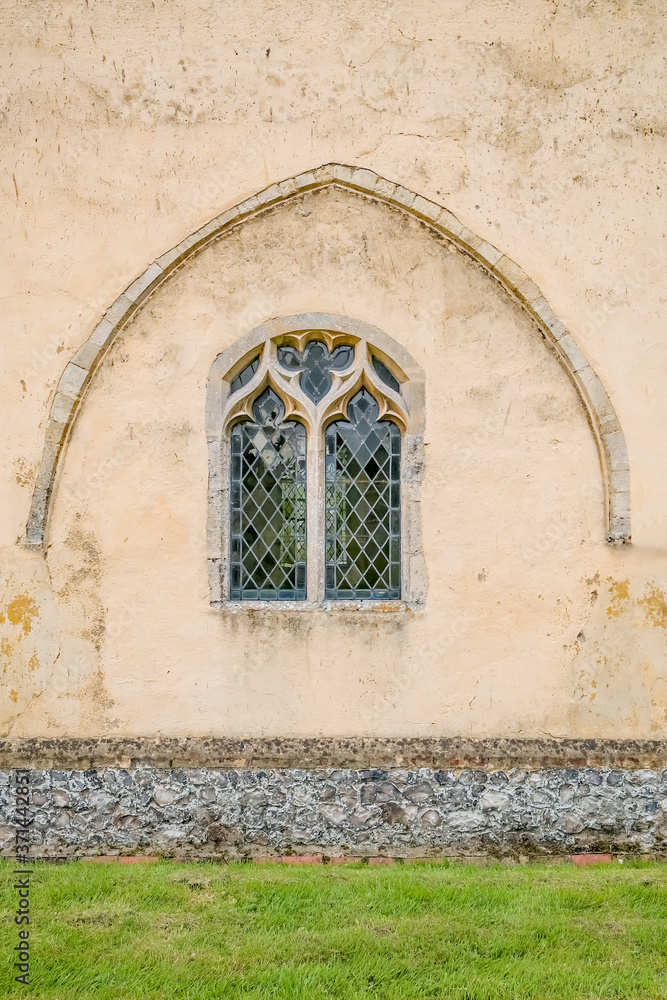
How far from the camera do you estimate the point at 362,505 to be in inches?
236

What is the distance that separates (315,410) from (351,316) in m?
0.72

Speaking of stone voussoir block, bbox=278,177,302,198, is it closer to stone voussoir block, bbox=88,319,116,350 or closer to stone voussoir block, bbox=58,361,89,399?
stone voussoir block, bbox=88,319,116,350

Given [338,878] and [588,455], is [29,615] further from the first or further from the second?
[588,455]

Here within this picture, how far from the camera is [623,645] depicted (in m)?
5.69

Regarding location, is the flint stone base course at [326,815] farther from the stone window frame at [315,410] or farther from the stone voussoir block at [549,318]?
the stone voussoir block at [549,318]

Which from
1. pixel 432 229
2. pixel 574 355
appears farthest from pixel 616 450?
pixel 432 229

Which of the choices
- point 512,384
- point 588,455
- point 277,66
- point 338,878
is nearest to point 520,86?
point 277,66

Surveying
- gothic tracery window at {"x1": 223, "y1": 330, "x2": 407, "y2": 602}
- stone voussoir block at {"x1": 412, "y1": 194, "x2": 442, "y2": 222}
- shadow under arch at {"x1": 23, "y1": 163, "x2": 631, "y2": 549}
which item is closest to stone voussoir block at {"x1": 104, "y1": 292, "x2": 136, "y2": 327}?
shadow under arch at {"x1": 23, "y1": 163, "x2": 631, "y2": 549}

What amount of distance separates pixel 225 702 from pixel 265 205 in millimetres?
3527

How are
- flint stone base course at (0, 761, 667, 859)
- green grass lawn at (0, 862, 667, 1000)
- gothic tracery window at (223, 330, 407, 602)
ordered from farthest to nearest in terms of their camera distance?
gothic tracery window at (223, 330, 407, 602)
flint stone base course at (0, 761, 667, 859)
green grass lawn at (0, 862, 667, 1000)

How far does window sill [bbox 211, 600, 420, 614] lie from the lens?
5.72 m

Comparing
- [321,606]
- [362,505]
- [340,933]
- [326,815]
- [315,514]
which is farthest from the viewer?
[362,505]

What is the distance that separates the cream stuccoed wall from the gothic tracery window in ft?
0.87

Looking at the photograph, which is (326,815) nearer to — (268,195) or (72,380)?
(72,380)
